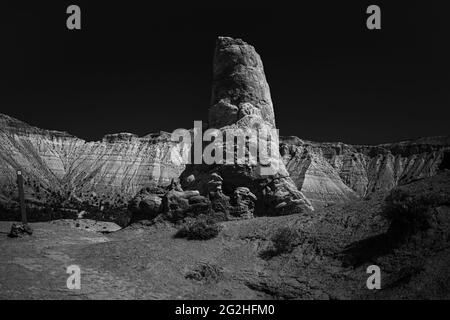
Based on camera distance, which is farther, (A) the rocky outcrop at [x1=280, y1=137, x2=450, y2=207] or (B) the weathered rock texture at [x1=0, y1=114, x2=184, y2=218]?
(B) the weathered rock texture at [x1=0, y1=114, x2=184, y2=218]

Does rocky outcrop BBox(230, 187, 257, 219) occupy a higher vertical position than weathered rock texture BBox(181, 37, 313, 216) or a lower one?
lower


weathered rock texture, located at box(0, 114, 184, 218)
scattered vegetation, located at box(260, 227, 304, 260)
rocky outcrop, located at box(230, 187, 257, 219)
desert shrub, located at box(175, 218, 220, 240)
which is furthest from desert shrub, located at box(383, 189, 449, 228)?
weathered rock texture, located at box(0, 114, 184, 218)

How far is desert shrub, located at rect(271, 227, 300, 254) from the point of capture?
1421cm

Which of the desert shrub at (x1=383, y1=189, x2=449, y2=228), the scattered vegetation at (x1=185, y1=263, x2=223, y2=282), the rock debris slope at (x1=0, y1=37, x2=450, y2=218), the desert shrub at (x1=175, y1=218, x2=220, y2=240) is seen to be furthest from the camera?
the rock debris slope at (x1=0, y1=37, x2=450, y2=218)

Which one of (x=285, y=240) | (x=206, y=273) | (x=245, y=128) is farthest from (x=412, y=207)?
(x=245, y=128)

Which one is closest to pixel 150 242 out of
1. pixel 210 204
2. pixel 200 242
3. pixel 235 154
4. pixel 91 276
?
pixel 200 242

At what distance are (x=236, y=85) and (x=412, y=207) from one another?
1680 cm

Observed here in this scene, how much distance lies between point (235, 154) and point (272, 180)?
2.75 m

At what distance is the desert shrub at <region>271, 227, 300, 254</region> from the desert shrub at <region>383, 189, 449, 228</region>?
3251 mm

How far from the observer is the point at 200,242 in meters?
16.1

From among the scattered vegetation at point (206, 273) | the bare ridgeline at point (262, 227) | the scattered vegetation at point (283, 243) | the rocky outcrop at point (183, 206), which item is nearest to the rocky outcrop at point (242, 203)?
the bare ridgeline at point (262, 227)

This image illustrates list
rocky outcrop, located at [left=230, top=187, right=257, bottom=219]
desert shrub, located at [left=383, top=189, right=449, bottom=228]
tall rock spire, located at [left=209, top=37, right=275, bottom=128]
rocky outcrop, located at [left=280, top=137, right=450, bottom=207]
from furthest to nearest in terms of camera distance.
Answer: rocky outcrop, located at [left=280, top=137, right=450, bottom=207]
tall rock spire, located at [left=209, top=37, right=275, bottom=128]
rocky outcrop, located at [left=230, top=187, right=257, bottom=219]
desert shrub, located at [left=383, top=189, right=449, bottom=228]

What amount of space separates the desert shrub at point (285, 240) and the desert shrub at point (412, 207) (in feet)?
10.7

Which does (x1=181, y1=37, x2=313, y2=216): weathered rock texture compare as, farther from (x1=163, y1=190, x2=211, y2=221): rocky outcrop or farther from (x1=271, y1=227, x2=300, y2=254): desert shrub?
(x1=271, y1=227, x2=300, y2=254): desert shrub
